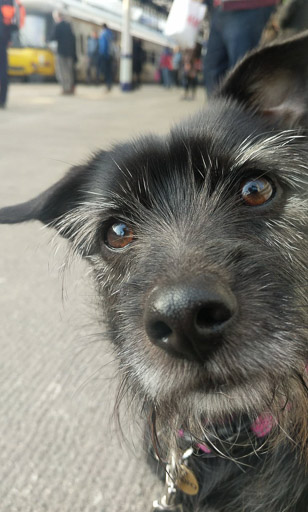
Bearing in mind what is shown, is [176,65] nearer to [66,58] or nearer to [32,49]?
[32,49]

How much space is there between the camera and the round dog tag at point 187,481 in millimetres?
1844

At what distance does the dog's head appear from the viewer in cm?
140

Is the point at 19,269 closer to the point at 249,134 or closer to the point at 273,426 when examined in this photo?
the point at 249,134

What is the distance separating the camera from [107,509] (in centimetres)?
201

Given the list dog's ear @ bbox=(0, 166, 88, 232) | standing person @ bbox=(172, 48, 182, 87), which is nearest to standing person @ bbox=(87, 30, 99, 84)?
standing person @ bbox=(172, 48, 182, 87)

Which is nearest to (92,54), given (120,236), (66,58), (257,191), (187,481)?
(66,58)

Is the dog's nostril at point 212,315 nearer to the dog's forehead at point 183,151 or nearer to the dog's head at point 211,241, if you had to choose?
the dog's head at point 211,241

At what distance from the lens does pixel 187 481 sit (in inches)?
73.0

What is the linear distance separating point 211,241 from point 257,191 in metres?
0.34

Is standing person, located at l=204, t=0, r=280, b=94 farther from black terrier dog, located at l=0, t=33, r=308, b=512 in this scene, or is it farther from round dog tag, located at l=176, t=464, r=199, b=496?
round dog tag, located at l=176, t=464, r=199, b=496

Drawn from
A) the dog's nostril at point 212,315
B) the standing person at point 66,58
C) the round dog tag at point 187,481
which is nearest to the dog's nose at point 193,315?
the dog's nostril at point 212,315

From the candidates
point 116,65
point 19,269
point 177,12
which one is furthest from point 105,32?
point 19,269

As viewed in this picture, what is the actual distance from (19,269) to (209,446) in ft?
8.64

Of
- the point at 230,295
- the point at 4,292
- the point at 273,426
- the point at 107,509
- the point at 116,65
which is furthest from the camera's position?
the point at 116,65
